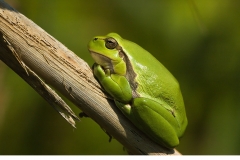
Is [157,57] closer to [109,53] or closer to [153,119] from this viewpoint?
[109,53]

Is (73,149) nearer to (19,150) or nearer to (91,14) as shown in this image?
(19,150)

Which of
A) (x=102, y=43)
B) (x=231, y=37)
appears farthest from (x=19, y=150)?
(x=231, y=37)

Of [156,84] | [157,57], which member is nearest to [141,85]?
[156,84]

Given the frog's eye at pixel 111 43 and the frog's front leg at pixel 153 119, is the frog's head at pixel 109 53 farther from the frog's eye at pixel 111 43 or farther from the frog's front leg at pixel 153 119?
the frog's front leg at pixel 153 119

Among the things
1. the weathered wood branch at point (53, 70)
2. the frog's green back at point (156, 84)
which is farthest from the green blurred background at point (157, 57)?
the weathered wood branch at point (53, 70)

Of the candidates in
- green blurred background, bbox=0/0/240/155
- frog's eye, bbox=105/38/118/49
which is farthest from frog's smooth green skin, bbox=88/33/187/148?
green blurred background, bbox=0/0/240/155
